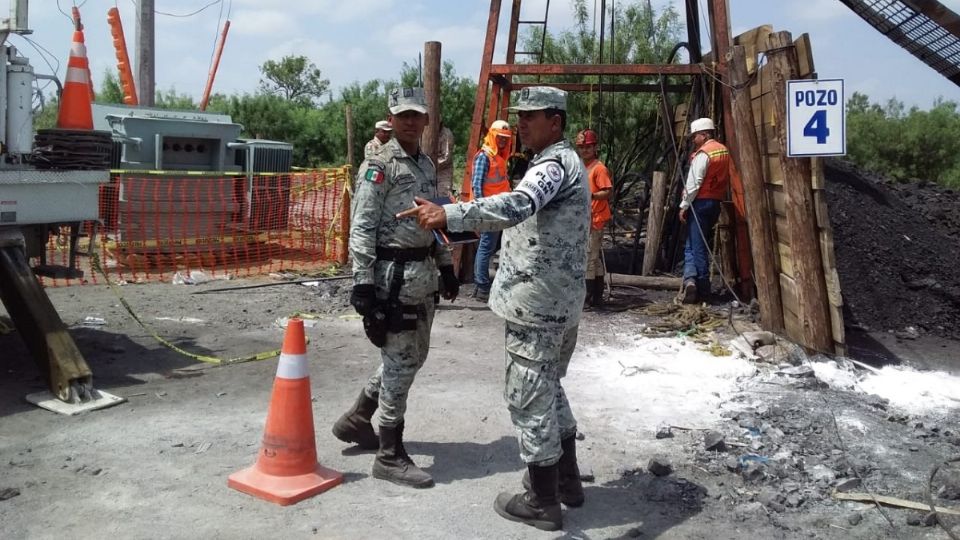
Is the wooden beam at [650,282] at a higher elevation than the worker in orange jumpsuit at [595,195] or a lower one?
lower

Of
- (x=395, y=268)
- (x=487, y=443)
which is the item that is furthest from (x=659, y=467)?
(x=395, y=268)

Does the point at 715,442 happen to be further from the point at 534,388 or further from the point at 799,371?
the point at 799,371

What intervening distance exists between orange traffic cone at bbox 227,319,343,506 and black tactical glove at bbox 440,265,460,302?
0.90 meters

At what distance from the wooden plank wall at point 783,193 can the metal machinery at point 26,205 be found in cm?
569

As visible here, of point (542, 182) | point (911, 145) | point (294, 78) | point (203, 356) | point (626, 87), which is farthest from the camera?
point (294, 78)

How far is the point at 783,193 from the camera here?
7.38 m

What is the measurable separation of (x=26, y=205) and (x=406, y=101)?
3378 mm

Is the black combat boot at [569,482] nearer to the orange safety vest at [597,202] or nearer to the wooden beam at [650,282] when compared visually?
the orange safety vest at [597,202]

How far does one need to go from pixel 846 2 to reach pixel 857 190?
2827 mm

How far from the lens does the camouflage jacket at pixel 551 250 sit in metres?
3.98

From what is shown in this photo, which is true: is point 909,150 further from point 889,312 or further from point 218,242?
point 218,242

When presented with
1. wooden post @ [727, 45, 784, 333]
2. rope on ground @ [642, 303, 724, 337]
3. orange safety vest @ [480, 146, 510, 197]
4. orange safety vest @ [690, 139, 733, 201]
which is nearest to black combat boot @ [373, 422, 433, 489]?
rope on ground @ [642, 303, 724, 337]

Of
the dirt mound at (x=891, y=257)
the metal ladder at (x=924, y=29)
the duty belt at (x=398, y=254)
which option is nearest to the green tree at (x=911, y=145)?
the dirt mound at (x=891, y=257)

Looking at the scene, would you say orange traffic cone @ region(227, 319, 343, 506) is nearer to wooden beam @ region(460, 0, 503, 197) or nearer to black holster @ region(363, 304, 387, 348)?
black holster @ region(363, 304, 387, 348)
